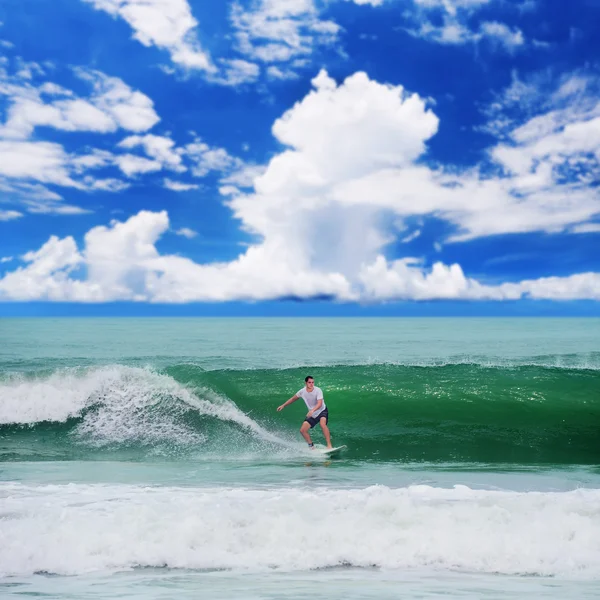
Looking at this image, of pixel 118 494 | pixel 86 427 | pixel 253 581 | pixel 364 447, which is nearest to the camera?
pixel 253 581

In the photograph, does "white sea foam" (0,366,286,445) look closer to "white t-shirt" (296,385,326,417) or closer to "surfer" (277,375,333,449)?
"surfer" (277,375,333,449)

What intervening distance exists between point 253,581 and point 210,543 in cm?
105

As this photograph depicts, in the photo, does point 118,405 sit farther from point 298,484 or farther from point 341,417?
point 298,484

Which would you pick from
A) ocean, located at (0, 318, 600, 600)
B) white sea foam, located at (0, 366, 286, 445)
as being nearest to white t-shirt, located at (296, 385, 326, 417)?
ocean, located at (0, 318, 600, 600)

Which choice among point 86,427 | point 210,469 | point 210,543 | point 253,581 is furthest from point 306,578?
point 86,427

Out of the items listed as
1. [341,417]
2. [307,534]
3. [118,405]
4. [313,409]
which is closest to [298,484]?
[307,534]

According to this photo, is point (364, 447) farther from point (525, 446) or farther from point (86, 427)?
point (86, 427)

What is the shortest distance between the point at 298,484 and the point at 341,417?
7440 mm

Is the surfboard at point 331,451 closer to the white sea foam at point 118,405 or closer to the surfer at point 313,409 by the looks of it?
the surfer at point 313,409

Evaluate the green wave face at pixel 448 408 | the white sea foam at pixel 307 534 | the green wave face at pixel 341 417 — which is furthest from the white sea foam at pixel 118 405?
the white sea foam at pixel 307 534

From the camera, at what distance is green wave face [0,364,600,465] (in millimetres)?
13172

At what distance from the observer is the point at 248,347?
39.2 m

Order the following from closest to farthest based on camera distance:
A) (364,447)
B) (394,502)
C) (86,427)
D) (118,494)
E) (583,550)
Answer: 1. (583,550)
2. (394,502)
3. (118,494)
4. (364,447)
5. (86,427)

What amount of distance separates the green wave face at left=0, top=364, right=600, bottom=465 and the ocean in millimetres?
69
